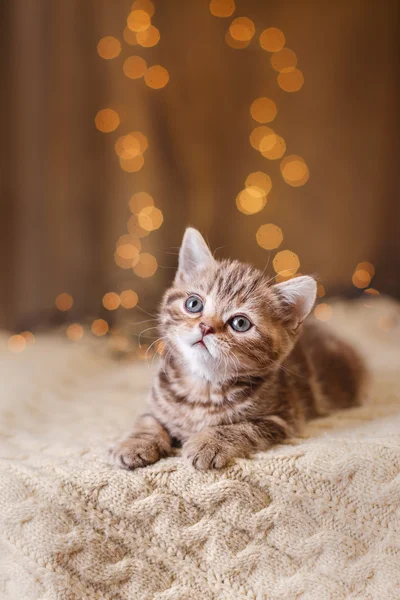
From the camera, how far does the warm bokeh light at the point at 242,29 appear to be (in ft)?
8.09

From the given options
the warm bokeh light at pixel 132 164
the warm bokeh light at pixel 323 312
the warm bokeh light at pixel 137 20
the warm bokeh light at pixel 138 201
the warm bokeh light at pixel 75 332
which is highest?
the warm bokeh light at pixel 137 20

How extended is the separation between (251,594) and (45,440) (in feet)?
1.93

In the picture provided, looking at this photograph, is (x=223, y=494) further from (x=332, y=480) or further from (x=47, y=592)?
(x=47, y=592)

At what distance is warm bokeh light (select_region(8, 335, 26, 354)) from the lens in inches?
82.1

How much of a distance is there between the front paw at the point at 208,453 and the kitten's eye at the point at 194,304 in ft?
0.87

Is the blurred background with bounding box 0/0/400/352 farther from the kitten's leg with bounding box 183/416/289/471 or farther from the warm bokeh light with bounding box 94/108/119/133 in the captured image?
the kitten's leg with bounding box 183/416/289/471

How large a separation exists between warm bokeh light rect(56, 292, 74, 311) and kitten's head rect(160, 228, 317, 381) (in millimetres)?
1404

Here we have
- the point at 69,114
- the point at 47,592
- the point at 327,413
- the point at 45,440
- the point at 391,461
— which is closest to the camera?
the point at 47,592

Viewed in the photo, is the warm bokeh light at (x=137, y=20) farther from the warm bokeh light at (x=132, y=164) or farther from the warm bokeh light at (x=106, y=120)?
the warm bokeh light at (x=132, y=164)

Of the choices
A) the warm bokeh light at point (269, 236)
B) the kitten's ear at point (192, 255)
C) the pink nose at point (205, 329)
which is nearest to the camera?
the pink nose at point (205, 329)

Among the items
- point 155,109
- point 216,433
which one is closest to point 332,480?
point 216,433

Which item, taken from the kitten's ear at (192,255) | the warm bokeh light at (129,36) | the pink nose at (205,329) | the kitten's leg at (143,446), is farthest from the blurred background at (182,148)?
the pink nose at (205,329)

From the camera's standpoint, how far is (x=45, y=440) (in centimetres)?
121

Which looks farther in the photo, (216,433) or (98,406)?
(98,406)
